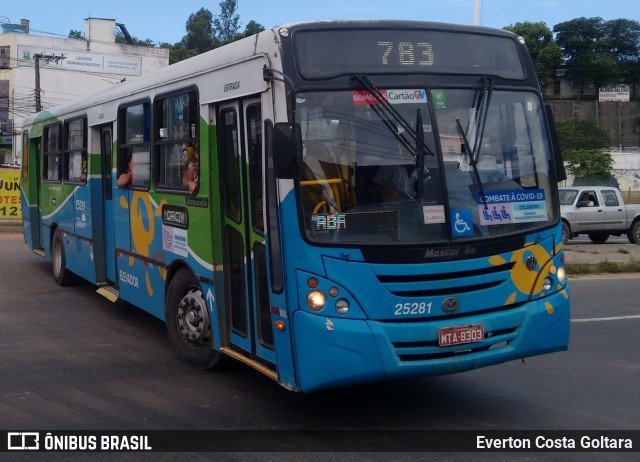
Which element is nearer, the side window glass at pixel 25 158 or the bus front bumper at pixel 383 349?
the bus front bumper at pixel 383 349

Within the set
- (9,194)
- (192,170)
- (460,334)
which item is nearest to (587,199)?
(9,194)

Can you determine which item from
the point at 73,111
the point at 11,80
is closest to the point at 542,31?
the point at 11,80

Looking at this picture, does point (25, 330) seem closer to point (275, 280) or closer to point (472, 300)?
point (275, 280)

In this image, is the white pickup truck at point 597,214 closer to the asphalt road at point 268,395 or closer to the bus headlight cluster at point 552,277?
the asphalt road at point 268,395

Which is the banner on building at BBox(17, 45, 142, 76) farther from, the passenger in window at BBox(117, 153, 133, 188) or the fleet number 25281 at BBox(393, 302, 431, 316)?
the fleet number 25281 at BBox(393, 302, 431, 316)

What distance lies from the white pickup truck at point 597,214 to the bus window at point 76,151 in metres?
15.2

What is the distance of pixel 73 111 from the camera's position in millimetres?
12461

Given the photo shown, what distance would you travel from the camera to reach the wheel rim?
789cm

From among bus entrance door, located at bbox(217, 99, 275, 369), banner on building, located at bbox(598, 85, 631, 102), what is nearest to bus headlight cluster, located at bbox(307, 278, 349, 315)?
bus entrance door, located at bbox(217, 99, 275, 369)

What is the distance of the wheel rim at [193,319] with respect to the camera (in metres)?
7.89

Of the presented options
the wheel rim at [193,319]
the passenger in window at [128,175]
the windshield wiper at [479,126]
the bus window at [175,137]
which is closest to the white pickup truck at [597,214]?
the passenger in window at [128,175]

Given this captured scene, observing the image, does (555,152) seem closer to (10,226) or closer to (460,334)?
(460,334)

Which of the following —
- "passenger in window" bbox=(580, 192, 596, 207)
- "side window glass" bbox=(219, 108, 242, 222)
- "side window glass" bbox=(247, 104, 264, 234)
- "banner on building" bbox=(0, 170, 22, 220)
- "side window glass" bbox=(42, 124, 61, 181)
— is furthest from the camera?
"banner on building" bbox=(0, 170, 22, 220)

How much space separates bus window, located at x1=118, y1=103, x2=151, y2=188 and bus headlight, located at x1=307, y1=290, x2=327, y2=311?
152 inches
